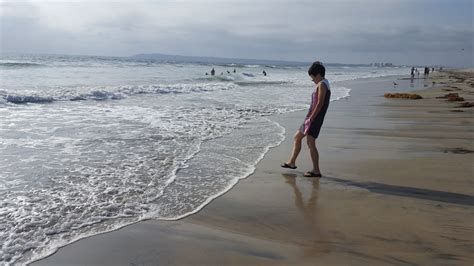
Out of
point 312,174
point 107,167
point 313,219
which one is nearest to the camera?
point 313,219

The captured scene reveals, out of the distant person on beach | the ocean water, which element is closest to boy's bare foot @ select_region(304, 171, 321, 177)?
the distant person on beach

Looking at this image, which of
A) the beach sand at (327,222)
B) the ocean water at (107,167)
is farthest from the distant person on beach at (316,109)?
the ocean water at (107,167)

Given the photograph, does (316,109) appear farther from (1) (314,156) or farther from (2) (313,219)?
(2) (313,219)

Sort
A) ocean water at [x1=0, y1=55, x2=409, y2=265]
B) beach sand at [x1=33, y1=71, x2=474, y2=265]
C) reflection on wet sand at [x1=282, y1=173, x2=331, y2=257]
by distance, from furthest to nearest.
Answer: ocean water at [x1=0, y1=55, x2=409, y2=265] → reflection on wet sand at [x1=282, y1=173, x2=331, y2=257] → beach sand at [x1=33, y1=71, x2=474, y2=265]

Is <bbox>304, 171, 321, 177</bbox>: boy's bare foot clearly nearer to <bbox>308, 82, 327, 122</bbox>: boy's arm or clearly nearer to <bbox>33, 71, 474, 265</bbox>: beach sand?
<bbox>33, 71, 474, 265</bbox>: beach sand

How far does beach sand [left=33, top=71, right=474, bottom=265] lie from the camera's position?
143 inches

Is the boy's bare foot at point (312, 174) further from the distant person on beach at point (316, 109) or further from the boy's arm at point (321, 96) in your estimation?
the boy's arm at point (321, 96)

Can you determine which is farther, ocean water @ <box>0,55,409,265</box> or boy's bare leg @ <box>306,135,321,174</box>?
boy's bare leg @ <box>306,135,321,174</box>

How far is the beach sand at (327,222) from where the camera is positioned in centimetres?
363

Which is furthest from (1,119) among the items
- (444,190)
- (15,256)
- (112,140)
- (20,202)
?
(444,190)

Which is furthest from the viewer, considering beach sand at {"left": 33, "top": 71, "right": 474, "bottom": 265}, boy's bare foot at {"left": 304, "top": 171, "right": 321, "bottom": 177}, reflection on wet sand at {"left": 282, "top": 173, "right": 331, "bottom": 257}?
boy's bare foot at {"left": 304, "top": 171, "right": 321, "bottom": 177}

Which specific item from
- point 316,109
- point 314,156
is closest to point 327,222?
point 314,156

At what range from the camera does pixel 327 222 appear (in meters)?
4.45

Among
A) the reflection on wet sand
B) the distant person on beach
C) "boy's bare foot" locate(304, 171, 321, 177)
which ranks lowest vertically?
the reflection on wet sand
